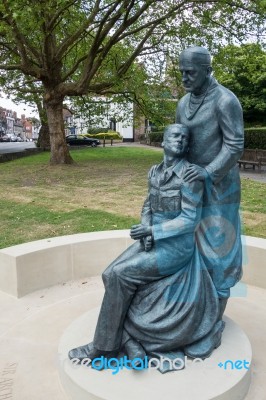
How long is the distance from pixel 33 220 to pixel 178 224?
19.5ft

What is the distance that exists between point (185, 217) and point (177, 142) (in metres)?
0.57

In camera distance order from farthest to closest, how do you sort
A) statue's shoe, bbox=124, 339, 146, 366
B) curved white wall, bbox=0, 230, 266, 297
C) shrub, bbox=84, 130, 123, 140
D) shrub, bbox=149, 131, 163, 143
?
shrub, bbox=84, 130, 123, 140 < shrub, bbox=149, 131, 163, 143 < curved white wall, bbox=0, 230, 266, 297 < statue's shoe, bbox=124, 339, 146, 366

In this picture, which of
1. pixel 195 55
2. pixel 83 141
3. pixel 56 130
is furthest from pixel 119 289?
pixel 83 141

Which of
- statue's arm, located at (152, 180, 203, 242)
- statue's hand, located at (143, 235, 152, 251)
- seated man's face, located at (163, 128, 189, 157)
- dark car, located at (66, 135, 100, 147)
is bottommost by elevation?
dark car, located at (66, 135, 100, 147)

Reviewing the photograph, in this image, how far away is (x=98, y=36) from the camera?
47.6 feet

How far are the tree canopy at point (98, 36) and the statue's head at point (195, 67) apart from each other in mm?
10564

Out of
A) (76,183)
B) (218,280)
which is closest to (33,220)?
(76,183)

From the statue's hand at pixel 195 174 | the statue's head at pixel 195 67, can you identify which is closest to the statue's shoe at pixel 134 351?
the statue's hand at pixel 195 174

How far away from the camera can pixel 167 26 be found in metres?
15.8

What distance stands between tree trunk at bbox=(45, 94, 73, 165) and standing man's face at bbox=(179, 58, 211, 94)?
13773mm

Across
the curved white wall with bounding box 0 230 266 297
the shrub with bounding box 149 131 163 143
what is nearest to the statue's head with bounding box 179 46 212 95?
the curved white wall with bounding box 0 230 266 297

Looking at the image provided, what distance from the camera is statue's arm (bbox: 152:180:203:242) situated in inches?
113

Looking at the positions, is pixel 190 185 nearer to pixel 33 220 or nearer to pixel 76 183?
pixel 33 220

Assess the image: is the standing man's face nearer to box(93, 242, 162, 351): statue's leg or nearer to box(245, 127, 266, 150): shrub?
box(93, 242, 162, 351): statue's leg
